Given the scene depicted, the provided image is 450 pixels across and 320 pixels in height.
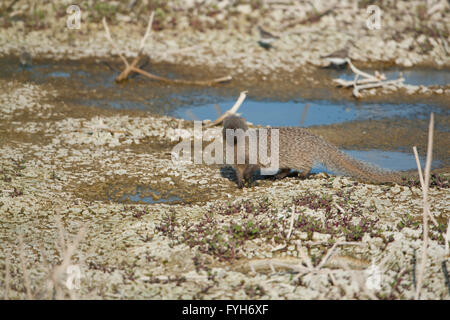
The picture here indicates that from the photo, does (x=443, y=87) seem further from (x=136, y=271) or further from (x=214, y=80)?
(x=136, y=271)

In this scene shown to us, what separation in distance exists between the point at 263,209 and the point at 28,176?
8.71 ft

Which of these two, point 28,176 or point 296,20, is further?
point 296,20

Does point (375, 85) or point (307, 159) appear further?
point (375, 85)

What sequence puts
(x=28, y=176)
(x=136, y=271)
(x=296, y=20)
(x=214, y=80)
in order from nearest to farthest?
(x=136, y=271) → (x=28, y=176) → (x=214, y=80) → (x=296, y=20)

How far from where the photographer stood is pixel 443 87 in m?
9.29

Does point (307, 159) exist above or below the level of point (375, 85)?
below

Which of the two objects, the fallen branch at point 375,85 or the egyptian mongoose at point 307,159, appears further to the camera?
the fallen branch at point 375,85

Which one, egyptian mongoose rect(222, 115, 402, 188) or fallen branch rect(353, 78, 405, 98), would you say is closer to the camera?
egyptian mongoose rect(222, 115, 402, 188)

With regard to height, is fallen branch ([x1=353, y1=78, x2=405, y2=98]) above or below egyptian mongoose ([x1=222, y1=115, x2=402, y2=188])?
above

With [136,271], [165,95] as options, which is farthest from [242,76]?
[136,271]

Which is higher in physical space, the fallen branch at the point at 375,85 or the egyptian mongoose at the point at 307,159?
the fallen branch at the point at 375,85

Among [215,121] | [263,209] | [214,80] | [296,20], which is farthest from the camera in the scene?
[296,20]
